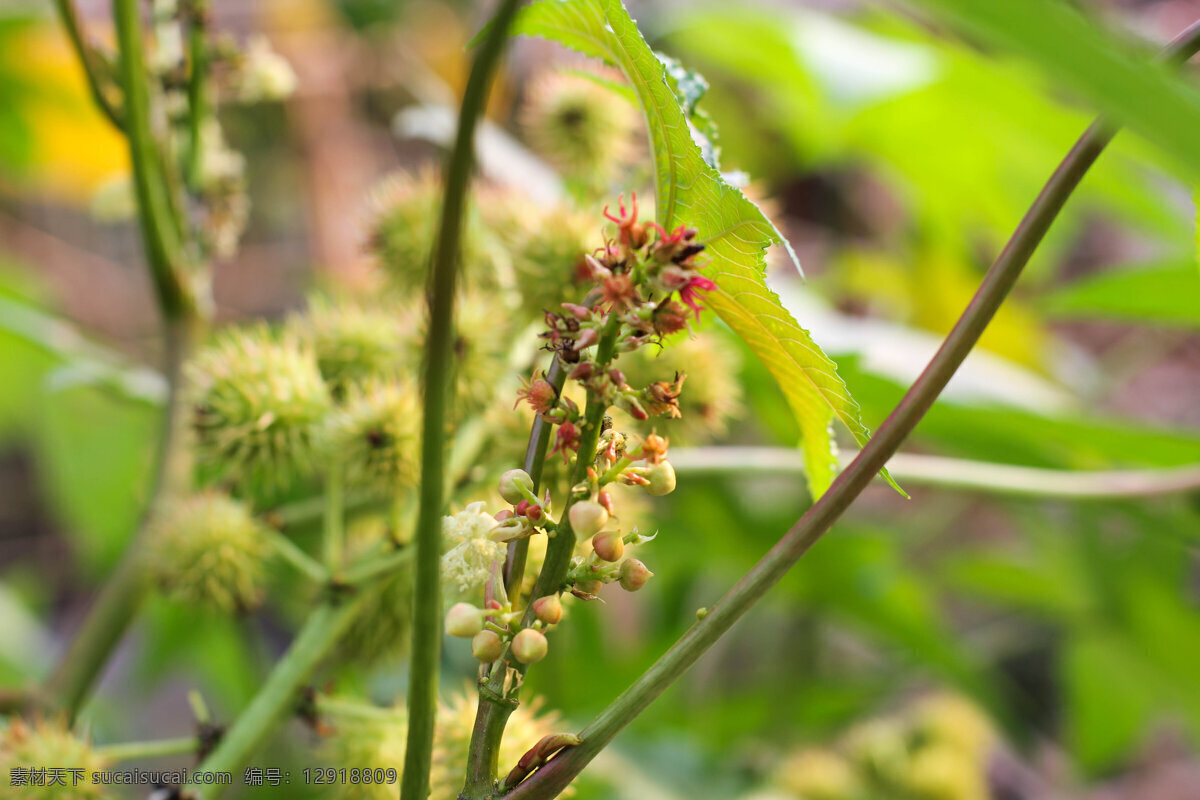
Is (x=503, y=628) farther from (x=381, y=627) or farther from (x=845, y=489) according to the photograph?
(x=381, y=627)

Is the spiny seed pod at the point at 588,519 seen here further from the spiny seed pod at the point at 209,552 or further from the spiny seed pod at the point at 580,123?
the spiny seed pod at the point at 580,123

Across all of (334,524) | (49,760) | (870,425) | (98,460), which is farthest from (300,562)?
(98,460)

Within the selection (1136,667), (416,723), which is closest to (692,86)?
(416,723)

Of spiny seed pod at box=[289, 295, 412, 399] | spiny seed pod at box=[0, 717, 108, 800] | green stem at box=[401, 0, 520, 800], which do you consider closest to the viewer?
green stem at box=[401, 0, 520, 800]

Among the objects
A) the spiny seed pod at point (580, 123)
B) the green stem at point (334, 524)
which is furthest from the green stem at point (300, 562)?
the spiny seed pod at point (580, 123)

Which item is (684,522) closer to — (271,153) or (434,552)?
(434,552)

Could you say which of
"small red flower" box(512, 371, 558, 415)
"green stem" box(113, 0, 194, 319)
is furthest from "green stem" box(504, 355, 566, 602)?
"green stem" box(113, 0, 194, 319)

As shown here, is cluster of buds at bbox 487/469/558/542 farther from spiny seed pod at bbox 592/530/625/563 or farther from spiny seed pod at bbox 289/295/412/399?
spiny seed pod at bbox 289/295/412/399
